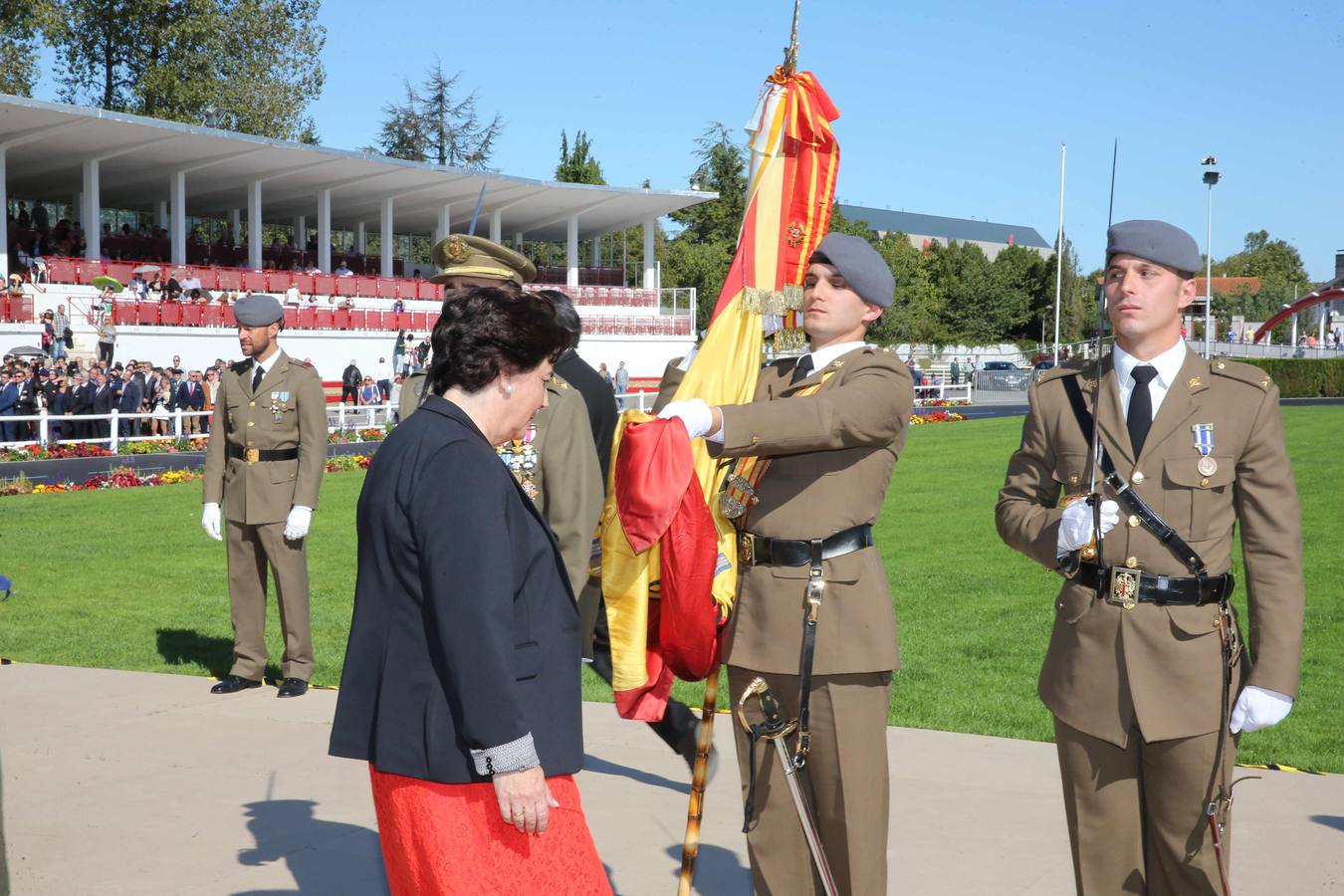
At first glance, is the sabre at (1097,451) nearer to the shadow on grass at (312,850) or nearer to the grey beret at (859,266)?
the grey beret at (859,266)

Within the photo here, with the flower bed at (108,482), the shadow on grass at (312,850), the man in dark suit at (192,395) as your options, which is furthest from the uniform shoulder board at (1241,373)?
the man in dark suit at (192,395)

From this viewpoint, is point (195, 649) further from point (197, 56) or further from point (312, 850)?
point (197, 56)

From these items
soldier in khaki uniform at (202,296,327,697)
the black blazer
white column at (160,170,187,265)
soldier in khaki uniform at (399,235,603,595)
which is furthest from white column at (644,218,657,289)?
the black blazer

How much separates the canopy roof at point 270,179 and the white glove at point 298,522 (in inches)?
1204

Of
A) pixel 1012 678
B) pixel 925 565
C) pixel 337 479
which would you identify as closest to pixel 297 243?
pixel 337 479

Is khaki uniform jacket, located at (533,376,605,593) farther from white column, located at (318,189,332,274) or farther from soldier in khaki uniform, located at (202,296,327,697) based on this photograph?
white column, located at (318,189,332,274)

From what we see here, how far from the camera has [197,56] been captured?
2072 inches

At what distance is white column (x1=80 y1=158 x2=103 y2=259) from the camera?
1489 inches

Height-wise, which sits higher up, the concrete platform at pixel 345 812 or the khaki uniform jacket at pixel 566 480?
the khaki uniform jacket at pixel 566 480

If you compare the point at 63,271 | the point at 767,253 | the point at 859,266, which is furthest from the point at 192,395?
the point at 859,266

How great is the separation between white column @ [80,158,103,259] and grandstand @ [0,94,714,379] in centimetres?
6

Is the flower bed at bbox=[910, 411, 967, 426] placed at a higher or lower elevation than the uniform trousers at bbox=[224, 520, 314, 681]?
lower

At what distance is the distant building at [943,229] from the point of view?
413 ft

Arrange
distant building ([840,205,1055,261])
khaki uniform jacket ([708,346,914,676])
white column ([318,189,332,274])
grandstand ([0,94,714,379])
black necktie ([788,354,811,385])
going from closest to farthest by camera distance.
A: 1. khaki uniform jacket ([708,346,914,676])
2. black necktie ([788,354,811,385])
3. grandstand ([0,94,714,379])
4. white column ([318,189,332,274])
5. distant building ([840,205,1055,261])
